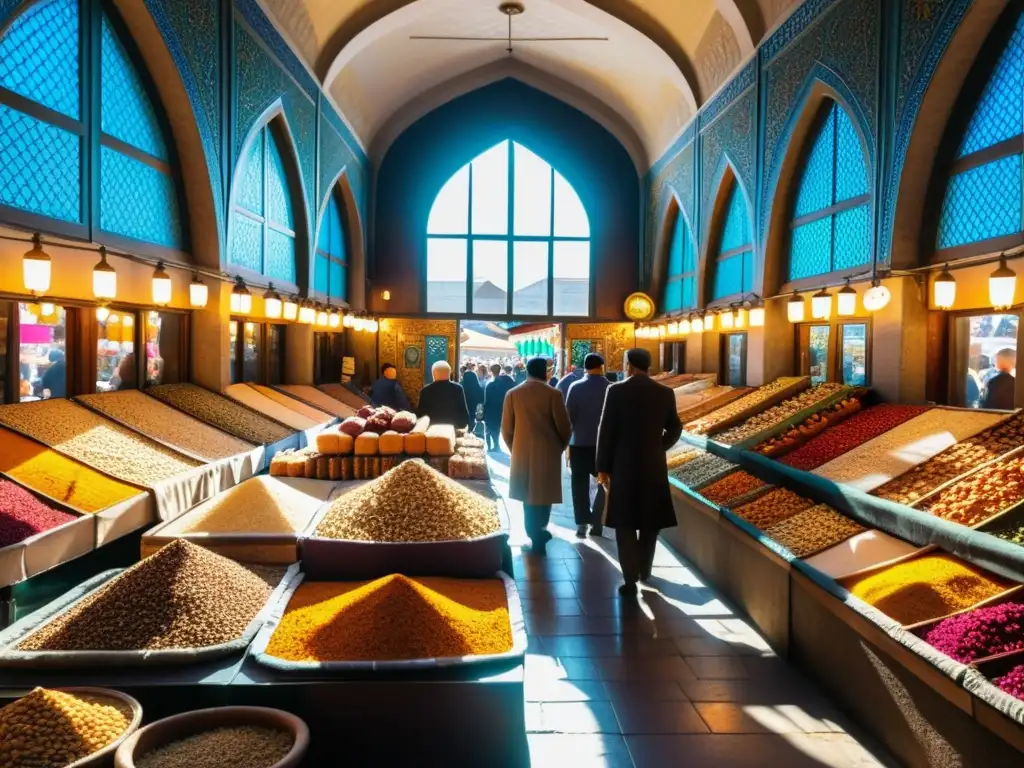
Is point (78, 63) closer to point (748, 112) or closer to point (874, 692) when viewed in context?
point (874, 692)

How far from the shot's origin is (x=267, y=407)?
8.37 meters

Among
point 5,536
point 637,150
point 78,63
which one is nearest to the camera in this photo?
point 5,536

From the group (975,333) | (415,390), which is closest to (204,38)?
(975,333)

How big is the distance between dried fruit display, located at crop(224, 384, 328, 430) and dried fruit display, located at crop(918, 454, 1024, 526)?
237 inches

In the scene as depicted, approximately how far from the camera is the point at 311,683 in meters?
2.49

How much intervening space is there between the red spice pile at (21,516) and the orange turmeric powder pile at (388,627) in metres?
1.41

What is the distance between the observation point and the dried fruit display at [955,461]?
4.26m

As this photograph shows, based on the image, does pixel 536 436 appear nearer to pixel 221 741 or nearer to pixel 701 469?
pixel 701 469

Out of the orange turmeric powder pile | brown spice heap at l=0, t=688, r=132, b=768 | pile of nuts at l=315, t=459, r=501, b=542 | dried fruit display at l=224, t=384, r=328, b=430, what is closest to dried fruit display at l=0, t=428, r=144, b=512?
pile of nuts at l=315, t=459, r=501, b=542

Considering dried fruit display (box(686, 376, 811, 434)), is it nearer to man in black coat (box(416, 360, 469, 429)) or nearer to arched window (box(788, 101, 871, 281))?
arched window (box(788, 101, 871, 281))

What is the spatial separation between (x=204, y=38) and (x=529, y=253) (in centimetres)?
868

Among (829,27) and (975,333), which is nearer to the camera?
(975,333)

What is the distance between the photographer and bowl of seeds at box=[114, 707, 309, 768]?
2.13 meters

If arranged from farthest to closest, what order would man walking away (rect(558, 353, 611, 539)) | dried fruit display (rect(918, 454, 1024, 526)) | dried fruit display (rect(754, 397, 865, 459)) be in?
man walking away (rect(558, 353, 611, 539)) → dried fruit display (rect(754, 397, 865, 459)) → dried fruit display (rect(918, 454, 1024, 526))
